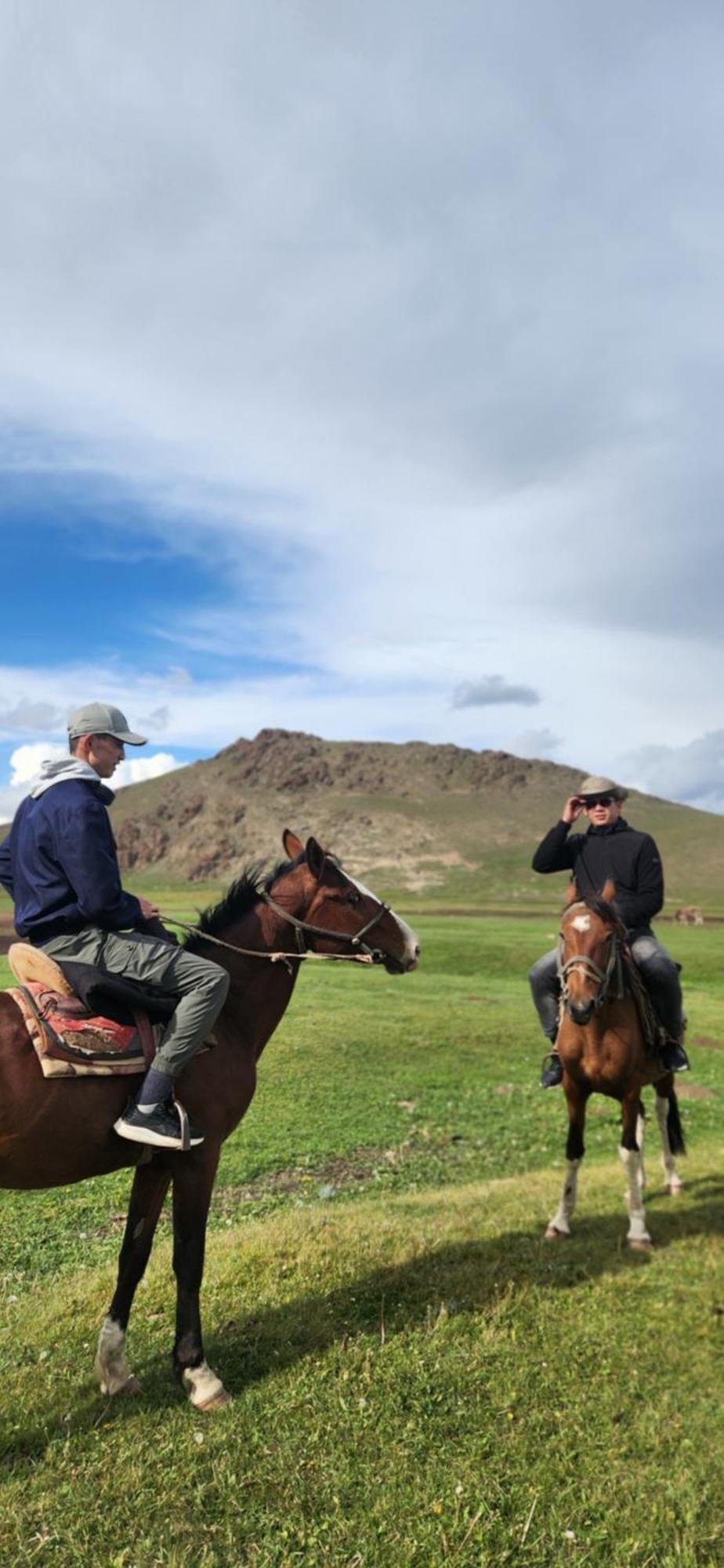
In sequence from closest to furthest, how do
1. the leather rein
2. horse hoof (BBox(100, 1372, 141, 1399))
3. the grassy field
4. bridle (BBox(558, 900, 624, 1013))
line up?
1. the grassy field
2. horse hoof (BBox(100, 1372, 141, 1399))
3. the leather rein
4. bridle (BBox(558, 900, 624, 1013))

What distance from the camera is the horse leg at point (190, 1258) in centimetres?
604

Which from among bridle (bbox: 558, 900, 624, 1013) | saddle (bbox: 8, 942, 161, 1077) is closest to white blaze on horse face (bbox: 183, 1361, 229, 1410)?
saddle (bbox: 8, 942, 161, 1077)

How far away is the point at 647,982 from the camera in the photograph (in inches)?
420

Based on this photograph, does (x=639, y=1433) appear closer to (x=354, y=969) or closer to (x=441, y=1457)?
(x=441, y=1457)

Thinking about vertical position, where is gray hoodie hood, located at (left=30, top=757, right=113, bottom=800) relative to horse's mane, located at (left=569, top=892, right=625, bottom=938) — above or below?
above

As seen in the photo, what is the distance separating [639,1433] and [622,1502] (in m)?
0.79

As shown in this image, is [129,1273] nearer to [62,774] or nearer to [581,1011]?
[62,774]

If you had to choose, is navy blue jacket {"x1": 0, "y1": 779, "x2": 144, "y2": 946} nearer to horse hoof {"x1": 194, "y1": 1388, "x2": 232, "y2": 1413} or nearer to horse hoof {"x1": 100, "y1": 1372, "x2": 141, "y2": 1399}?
horse hoof {"x1": 100, "y1": 1372, "x2": 141, "y2": 1399}

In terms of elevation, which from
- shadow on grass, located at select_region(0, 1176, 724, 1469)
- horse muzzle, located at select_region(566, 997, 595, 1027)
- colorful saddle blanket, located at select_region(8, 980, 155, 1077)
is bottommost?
shadow on grass, located at select_region(0, 1176, 724, 1469)

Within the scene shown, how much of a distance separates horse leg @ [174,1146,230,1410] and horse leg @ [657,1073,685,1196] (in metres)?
8.36

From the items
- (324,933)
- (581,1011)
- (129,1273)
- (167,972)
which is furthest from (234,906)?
(581,1011)

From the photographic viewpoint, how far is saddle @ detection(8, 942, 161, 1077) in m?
5.57

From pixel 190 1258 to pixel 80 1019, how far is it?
2.01m

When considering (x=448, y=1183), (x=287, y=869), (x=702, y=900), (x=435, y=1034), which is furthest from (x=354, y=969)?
(x=702, y=900)
